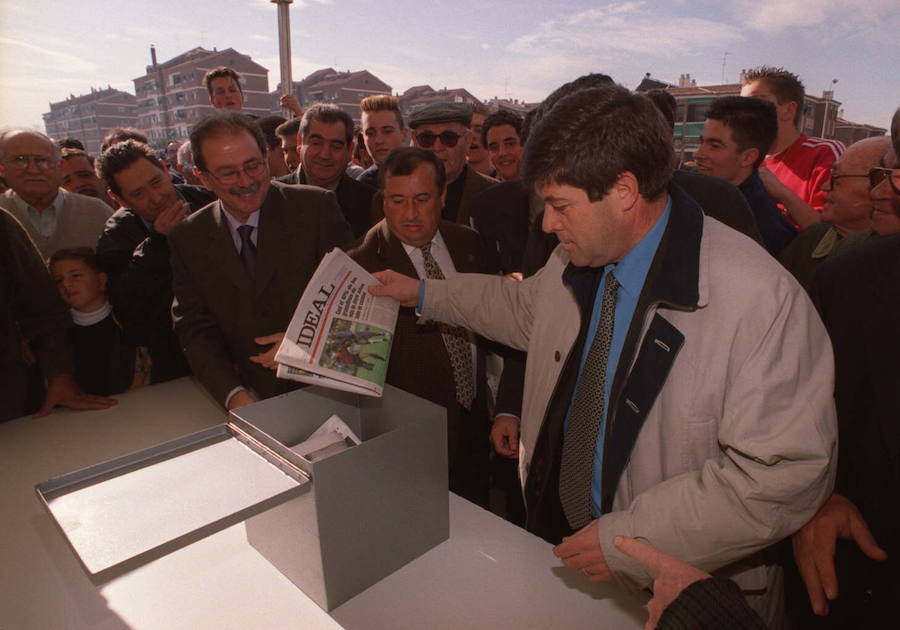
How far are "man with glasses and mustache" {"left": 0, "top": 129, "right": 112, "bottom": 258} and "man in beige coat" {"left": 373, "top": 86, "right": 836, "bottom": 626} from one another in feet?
9.17

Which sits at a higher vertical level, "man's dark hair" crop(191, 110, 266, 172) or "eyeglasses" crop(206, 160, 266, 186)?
"man's dark hair" crop(191, 110, 266, 172)

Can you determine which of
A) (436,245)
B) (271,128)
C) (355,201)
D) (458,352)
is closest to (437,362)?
(458,352)

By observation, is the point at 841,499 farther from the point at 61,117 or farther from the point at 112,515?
the point at 61,117

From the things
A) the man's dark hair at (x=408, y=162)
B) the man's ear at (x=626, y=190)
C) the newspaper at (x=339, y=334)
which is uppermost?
the man's dark hair at (x=408, y=162)

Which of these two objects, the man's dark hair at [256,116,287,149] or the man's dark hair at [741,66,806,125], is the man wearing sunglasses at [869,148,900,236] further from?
the man's dark hair at [256,116,287,149]

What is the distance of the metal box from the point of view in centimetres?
82

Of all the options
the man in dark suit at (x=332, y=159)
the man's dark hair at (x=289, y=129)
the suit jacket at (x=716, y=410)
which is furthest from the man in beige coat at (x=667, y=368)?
the man's dark hair at (x=289, y=129)

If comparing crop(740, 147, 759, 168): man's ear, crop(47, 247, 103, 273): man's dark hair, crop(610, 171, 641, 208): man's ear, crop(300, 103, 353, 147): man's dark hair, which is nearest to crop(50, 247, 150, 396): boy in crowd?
crop(47, 247, 103, 273): man's dark hair

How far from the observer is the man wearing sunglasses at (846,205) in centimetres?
204

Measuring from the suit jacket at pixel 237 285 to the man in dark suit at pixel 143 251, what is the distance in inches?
9.7

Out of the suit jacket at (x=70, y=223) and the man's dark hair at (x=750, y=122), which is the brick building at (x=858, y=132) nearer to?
the man's dark hair at (x=750, y=122)

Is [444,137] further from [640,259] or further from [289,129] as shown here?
[640,259]

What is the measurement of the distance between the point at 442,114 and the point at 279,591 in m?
2.63

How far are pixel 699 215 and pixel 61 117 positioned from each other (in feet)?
234
